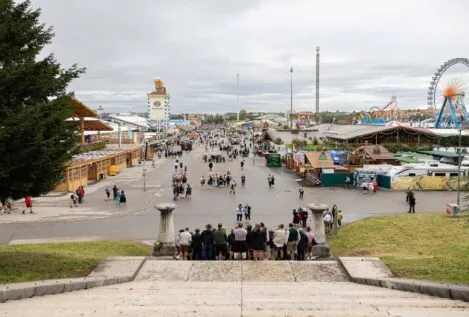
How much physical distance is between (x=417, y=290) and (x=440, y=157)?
4178 cm

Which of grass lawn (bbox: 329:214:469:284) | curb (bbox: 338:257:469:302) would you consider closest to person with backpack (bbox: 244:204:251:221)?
Answer: grass lawn (bbox: 329:214:469:284)

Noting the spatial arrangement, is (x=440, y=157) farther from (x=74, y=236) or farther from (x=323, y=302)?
(x=323, y=302)

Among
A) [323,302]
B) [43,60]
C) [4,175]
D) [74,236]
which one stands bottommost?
[74,236]

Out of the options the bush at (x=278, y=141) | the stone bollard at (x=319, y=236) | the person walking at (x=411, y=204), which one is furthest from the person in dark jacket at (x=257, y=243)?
the bush at (x=278, y=141)

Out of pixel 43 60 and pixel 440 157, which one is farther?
pixel 440 157

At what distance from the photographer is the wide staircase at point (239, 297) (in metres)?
7.53

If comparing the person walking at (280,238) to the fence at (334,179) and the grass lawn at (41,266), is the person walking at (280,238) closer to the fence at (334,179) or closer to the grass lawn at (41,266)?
the grass lawn at (41,266)

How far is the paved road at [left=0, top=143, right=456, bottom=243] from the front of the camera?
72.0ft

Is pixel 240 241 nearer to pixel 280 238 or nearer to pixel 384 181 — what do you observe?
pixel 280 238

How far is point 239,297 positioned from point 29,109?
572 centimetres

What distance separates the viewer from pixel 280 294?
30.0 ft

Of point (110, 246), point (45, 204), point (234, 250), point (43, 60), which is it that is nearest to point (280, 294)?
point (234, 250)

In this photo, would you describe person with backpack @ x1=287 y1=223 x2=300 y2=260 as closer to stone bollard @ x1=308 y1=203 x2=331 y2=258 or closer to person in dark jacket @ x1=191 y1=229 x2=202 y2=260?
stone bollard @ x1=308 y1=203 x2=331 y2=258

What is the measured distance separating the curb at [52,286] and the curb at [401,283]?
16.3ft
